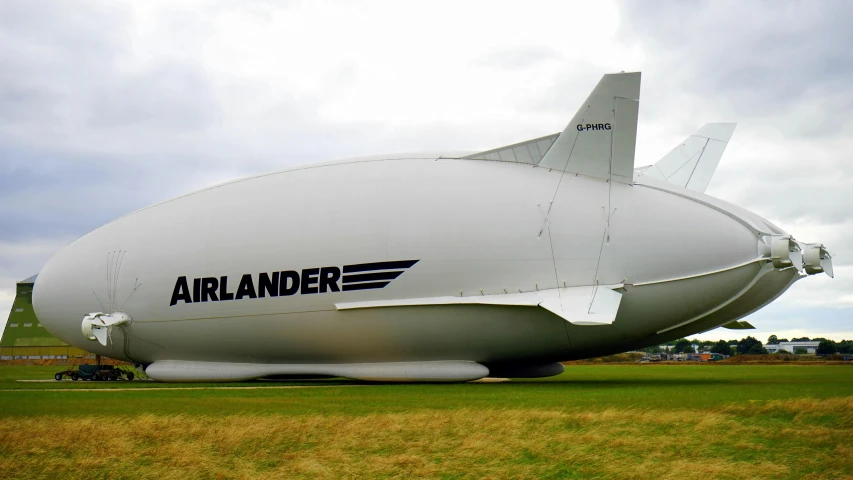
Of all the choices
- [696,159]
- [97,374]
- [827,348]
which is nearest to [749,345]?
[827,348]

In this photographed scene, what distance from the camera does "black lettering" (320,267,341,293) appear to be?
31.5m

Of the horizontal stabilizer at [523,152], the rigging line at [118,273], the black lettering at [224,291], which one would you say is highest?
the horizontal stabilizer at [523,152]

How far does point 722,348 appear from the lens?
155375 millimetres

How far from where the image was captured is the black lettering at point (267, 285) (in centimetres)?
3281

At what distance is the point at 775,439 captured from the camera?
13680mm

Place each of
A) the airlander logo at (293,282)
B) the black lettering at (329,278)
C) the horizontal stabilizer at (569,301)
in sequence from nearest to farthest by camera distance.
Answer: the horizontal stabilizer at (569,301) < the airlander logo at (293,282) < the black lettering at (329,278)

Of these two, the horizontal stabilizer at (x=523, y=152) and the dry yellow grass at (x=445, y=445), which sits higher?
the horizontal stabilizer at (x=523, y=152)

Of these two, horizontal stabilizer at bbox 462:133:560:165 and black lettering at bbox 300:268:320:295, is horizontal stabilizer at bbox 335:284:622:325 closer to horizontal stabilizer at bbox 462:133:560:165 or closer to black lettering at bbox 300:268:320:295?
black lettering at bbox 300:268:320:295

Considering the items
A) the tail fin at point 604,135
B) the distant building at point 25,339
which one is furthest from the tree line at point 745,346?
the tail fin at point 604,135

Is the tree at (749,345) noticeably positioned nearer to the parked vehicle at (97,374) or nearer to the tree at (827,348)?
the tree at (827,348)

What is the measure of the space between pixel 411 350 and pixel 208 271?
9.82 metres

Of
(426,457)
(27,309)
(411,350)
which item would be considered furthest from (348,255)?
(27,309)

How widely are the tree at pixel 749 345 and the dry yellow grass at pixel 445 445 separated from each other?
148 meters

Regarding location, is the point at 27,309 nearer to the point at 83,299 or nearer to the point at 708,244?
the point at 83,299
